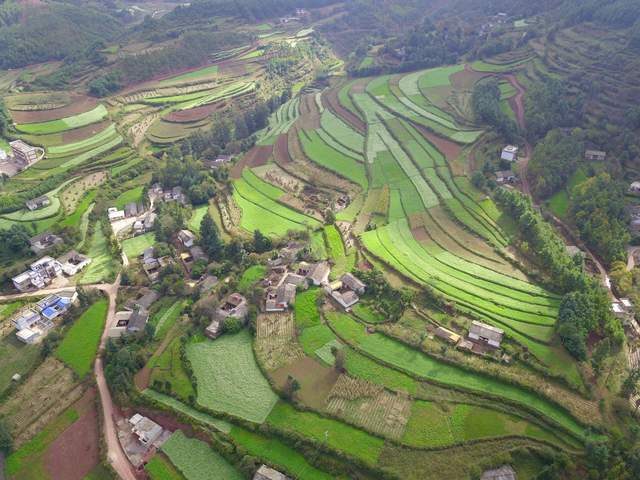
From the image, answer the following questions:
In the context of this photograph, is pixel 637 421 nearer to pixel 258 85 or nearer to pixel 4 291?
pixel 4 291

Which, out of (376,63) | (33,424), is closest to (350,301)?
(33,424)

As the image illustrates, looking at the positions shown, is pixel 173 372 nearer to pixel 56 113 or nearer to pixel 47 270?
pixel 47 270

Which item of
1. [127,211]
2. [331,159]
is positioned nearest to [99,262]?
[127,211]

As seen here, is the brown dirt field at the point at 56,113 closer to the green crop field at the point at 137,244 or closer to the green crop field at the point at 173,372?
the green crop field at the point at 137,244

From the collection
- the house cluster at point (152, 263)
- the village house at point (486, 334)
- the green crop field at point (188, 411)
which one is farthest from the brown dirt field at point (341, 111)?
the green crop field at point (188, 411)

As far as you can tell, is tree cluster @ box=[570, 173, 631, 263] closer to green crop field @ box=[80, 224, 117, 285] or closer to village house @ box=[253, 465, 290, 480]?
village house @ box=[253, 465, 290, 480]
